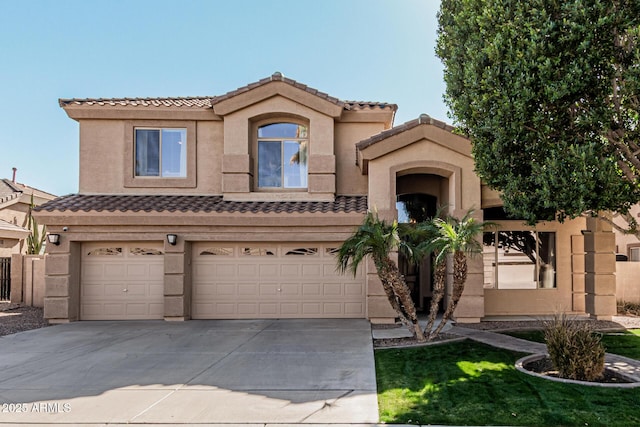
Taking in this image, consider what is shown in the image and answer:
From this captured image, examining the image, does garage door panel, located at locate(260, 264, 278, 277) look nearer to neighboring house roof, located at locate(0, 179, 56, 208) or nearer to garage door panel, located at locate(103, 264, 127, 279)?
garage door panel, located at locate(103, 264, 127, 279)

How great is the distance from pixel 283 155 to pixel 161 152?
404 cm

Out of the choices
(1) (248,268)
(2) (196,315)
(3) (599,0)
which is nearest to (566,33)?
(3) (599,0)

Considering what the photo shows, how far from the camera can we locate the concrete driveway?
230 inches

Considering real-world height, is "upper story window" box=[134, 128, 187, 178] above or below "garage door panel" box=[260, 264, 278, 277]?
above

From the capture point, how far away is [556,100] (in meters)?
7.92

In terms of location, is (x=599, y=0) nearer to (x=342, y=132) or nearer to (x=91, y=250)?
(x=342, y=132)

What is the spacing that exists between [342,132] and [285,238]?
4.21 metres

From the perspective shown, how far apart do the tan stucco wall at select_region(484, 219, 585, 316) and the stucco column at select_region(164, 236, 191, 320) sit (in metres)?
9.10

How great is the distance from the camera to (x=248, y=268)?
13500 mm

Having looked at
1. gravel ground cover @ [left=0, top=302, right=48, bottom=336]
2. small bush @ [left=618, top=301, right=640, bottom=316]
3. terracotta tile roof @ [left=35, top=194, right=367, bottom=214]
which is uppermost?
terracotta tile roof @ [left=35, top=194, right=367, bottom=214]

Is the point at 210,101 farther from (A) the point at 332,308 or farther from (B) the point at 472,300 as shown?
(B) the point at 472,300

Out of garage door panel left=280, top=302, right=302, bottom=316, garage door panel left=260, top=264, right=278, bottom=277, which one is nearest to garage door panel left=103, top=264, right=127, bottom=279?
garage door panel left=260, top=264, right=278, bottom=277

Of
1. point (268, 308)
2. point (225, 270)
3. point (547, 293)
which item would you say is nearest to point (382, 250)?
point (268, 308)

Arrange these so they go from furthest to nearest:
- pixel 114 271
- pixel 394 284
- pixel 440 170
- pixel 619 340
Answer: pixel 114 271, pixel 440 170, pixel 619 340, pixel 394 284
